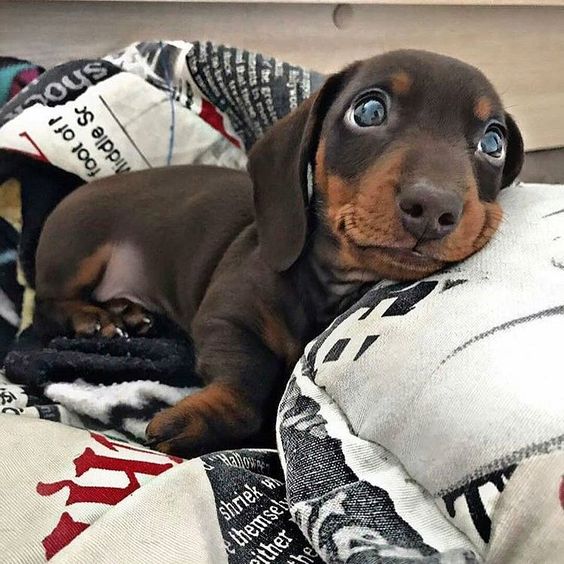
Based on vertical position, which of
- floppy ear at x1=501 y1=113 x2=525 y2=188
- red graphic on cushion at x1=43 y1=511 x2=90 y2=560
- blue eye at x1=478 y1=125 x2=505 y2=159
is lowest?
red graphic on cushion at x1=43 y1=511 x2=90 y2=560

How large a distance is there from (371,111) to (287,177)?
197 millimetres

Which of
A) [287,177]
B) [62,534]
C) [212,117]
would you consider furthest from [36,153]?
[62,534]

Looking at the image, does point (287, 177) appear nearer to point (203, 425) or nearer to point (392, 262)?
point (392, 262)

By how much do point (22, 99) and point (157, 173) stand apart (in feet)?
1.32

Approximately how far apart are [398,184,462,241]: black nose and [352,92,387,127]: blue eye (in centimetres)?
23

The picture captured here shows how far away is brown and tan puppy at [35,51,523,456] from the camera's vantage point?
3.55 feet

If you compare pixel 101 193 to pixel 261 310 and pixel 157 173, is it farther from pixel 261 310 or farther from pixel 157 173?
pixel 261 310

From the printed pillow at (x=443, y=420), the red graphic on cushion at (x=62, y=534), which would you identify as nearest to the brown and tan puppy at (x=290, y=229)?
the printed pillow at (x=443, y=420)

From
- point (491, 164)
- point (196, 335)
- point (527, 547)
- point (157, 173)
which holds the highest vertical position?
point (491, 164)

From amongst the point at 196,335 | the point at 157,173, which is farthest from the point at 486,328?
the point at 157,173

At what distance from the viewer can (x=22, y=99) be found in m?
1.90

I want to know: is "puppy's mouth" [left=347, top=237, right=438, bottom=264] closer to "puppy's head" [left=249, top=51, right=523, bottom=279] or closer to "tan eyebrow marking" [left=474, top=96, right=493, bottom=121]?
"puppy's head" [left=249, top=51, right=523, bottom=279]

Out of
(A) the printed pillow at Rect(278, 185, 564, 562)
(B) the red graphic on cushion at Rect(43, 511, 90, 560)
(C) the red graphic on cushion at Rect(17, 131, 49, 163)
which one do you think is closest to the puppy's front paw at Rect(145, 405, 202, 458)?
(A) the printed pillow at Rect(278, 185, 564, 562)

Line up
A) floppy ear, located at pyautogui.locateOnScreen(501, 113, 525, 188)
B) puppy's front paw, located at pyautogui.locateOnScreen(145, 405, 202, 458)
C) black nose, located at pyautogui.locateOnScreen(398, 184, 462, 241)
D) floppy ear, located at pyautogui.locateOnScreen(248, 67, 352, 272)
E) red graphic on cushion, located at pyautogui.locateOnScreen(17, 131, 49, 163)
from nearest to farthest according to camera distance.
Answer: black nose, located at pyautogui.locateOnScreen(398, 184, 462, 241) < puppy's front paw, located at pyautogui.locateOnScreen(145, 405, 202, 458) < floppy ear, located at pyautogui.locateOnScreen(248, 67, 352, 272) < floppy ear, located at pyautogui.locateOnScreen(501, 113, 525, 188) < red graphic on cushion, located at pyautogui.locateOnScreen(17, 131, 49, 163)
